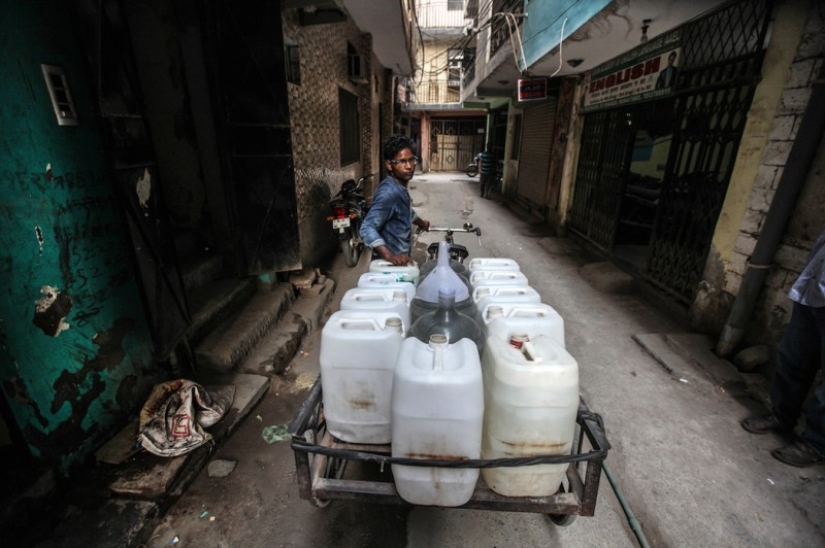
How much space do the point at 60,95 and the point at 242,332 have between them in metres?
2.10

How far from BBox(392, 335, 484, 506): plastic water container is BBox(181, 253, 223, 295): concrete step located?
304 cm

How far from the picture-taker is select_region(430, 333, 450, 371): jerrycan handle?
4.25ft

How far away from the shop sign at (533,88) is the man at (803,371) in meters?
6.73

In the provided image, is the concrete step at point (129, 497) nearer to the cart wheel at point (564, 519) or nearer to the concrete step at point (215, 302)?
the concrete step at point (215, 302)

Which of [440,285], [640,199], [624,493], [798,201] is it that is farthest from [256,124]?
[640,199]

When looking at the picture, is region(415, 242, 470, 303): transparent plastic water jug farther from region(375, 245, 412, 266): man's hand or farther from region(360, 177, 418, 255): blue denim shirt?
region(360, 177, 418, 255): blue denim shirt

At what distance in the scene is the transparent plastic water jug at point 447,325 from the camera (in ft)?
5.31

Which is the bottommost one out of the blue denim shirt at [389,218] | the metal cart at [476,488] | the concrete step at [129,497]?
the concrete step at [129,497]

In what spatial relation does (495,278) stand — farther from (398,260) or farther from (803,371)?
(803,371)

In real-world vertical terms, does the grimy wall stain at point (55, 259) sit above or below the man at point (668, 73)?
below

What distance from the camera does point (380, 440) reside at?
1.62 meters

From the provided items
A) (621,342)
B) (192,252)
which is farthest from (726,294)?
(192,252)

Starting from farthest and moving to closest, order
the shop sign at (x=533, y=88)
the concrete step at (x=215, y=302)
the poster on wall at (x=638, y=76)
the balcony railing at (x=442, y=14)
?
the balcony railing at (x=442, y=14), the shop sign at (x=533, y=88), the poster on wall at (x=638, y=76), the concrete step at (x=215, y=302)

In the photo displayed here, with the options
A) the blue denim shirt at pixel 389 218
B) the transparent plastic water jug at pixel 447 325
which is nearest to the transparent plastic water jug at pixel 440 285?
the transparent plastic water jug at pixel 447 325
